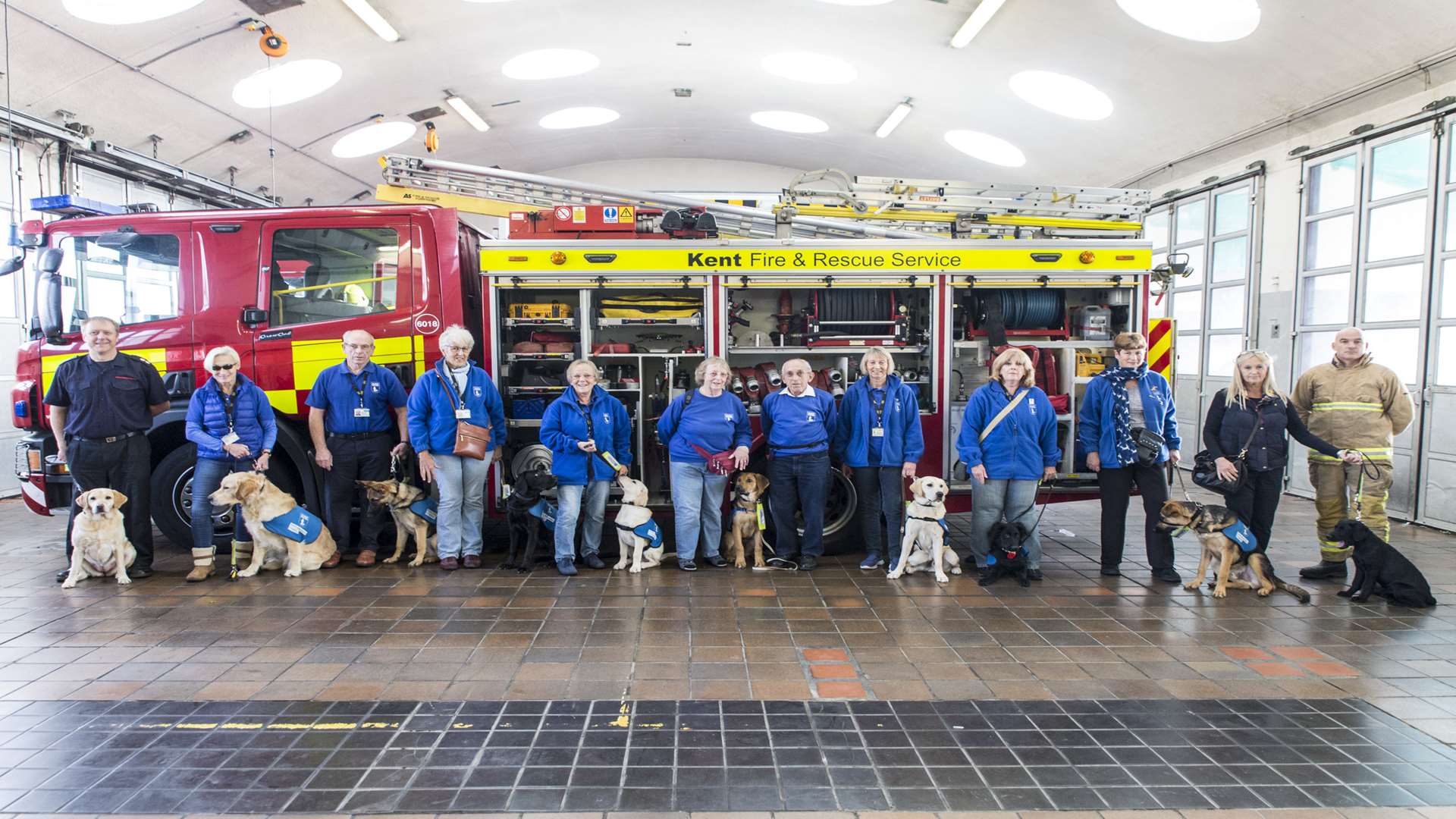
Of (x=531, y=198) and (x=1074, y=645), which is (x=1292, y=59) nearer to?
(x=1074, y=645)

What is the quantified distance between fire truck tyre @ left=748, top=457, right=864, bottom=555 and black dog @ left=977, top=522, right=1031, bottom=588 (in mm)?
1144

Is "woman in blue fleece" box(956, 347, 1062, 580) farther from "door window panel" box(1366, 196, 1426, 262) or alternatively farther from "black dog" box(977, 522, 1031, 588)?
"door window panel" box(1366, 196, 1426, 262)

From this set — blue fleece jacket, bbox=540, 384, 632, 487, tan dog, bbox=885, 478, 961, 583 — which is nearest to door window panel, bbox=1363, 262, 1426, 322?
tan dog, bbox=885, 478, 961, 583

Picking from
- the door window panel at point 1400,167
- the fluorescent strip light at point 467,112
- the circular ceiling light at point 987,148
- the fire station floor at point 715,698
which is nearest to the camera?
the fire station floor at point 715,698

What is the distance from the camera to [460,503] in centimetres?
599

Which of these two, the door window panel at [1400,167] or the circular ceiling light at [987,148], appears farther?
the circular ceiling light at [987,148]

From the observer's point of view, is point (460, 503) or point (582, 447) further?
point (460, 503)

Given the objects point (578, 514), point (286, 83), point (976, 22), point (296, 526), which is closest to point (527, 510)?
point (578, 514)

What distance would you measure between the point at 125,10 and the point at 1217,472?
1007 cm

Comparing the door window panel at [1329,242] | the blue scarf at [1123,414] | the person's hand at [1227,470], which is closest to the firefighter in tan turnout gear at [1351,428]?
the person's hand at [1227,470]

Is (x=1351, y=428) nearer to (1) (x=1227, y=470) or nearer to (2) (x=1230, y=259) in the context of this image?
(1) (x=1227, y=470)

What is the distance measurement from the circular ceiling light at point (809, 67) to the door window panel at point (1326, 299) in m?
6.14

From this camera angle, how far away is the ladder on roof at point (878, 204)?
6.83m

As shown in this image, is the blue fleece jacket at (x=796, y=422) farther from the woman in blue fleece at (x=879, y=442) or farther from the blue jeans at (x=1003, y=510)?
the blue jeans at (x=1003, y=510)
